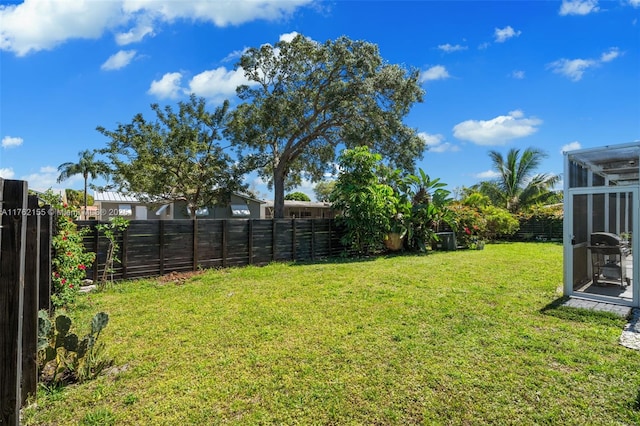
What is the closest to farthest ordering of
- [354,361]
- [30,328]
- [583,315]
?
[30,328]
[354,361]
[583,315]

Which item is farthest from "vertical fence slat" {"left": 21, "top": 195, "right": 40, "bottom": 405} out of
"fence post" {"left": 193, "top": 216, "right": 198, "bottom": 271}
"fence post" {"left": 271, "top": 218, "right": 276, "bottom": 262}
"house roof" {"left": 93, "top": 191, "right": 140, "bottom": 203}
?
"house roof" {"left": 93, "top": 191, "right": 140, "bottom": 203}

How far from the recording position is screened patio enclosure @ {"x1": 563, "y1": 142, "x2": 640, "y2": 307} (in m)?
5.37

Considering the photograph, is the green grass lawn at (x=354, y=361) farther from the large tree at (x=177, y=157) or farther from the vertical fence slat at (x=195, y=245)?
the large tree at (x=177, y=157)

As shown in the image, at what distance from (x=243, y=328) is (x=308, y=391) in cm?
177

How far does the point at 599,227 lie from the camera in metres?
6.72

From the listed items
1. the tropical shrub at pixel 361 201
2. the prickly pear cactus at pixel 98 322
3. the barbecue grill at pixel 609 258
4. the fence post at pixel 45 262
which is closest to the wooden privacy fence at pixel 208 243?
the tropical shrub at pixel 361 201

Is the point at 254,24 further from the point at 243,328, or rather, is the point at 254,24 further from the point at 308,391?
the point at 308,391

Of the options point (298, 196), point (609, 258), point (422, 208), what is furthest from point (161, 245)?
point (298, 196)

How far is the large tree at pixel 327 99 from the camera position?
14.2 metres

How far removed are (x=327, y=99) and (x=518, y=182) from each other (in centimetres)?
1672

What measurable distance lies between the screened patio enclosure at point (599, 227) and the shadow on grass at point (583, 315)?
0.93m

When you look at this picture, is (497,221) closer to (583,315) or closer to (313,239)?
(313,239)

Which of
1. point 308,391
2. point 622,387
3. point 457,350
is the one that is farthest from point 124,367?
point 622,387

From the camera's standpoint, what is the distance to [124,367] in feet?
10.4
